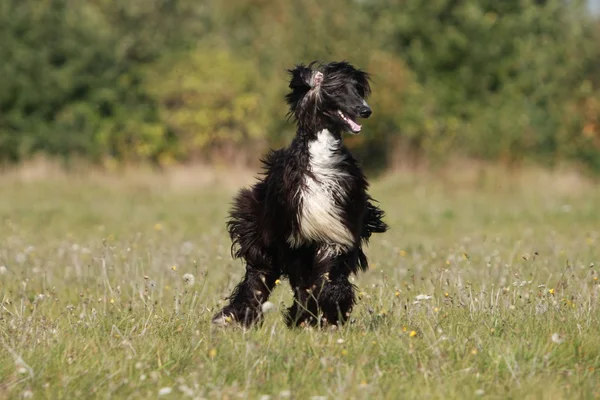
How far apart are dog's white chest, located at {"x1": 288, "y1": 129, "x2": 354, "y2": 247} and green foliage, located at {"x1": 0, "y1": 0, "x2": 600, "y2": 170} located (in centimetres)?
1822

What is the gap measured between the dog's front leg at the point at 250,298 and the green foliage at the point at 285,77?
1788cm

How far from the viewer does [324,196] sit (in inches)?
212

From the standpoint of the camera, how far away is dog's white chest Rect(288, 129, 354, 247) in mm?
5387

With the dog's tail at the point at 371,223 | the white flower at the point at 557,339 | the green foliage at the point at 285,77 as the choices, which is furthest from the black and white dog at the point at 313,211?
the green foliage at the point at 285,77

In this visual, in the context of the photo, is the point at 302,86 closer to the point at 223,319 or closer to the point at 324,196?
the point at 324,196

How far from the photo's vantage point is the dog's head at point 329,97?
5.46 metres

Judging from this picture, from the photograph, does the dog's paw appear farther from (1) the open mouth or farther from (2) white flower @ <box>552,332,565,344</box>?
(2) white flower @ <box>552,332,565,344</box>

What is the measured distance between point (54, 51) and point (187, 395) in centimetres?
2630

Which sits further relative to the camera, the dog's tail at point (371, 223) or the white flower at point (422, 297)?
the dog's tail at point (371, 223)

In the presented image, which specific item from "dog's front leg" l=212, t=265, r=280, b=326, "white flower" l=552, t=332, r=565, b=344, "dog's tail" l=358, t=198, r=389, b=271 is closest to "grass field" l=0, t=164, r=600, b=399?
"white flower" l=552, t=332, r=565, b=344

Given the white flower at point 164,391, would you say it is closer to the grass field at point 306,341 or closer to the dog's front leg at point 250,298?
the grass field at point 306,341

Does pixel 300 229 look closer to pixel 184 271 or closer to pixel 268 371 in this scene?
pixel 268 371

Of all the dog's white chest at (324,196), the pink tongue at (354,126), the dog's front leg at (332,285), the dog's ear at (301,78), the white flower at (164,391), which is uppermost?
the dog's ear at (301,78)

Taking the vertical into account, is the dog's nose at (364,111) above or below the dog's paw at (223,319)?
above
